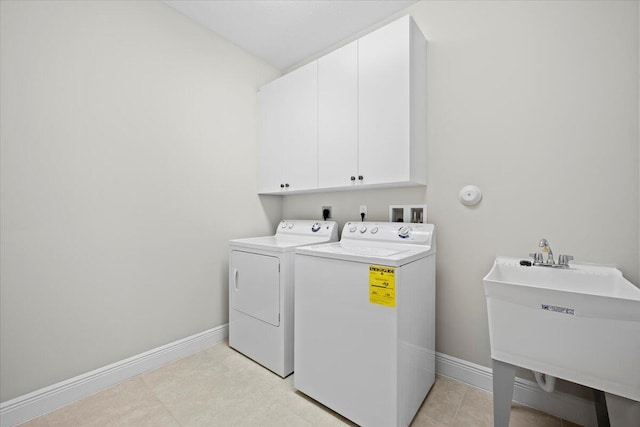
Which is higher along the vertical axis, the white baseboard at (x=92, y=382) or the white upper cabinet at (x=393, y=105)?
the white upper cabinet at (x=393, y=105)

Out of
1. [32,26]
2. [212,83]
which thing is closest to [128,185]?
[32,26]

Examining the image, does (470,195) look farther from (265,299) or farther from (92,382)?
(92,382)

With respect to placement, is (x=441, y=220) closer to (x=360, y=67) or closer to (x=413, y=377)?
(x=413, y=377)

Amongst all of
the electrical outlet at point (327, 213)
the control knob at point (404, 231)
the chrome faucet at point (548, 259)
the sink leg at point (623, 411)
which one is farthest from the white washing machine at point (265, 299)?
the sink leg at point (623, 411)

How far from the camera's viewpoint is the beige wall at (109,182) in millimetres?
1428

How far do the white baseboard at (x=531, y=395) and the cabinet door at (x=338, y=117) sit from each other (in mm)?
1397

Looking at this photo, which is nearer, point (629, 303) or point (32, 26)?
point (629, 303)

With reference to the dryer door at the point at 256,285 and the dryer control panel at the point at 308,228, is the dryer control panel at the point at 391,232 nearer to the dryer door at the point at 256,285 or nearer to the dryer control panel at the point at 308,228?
the dryer control panel at the point at 308,228

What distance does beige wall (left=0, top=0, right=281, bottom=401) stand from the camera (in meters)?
1.43

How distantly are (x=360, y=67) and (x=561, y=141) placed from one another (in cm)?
126

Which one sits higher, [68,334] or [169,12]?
[169,12]

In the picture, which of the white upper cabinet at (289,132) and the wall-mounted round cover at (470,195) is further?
the white upper cabinet at (289,132)

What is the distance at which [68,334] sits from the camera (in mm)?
1560

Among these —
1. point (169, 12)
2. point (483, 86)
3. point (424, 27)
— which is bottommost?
point (483, 86)
